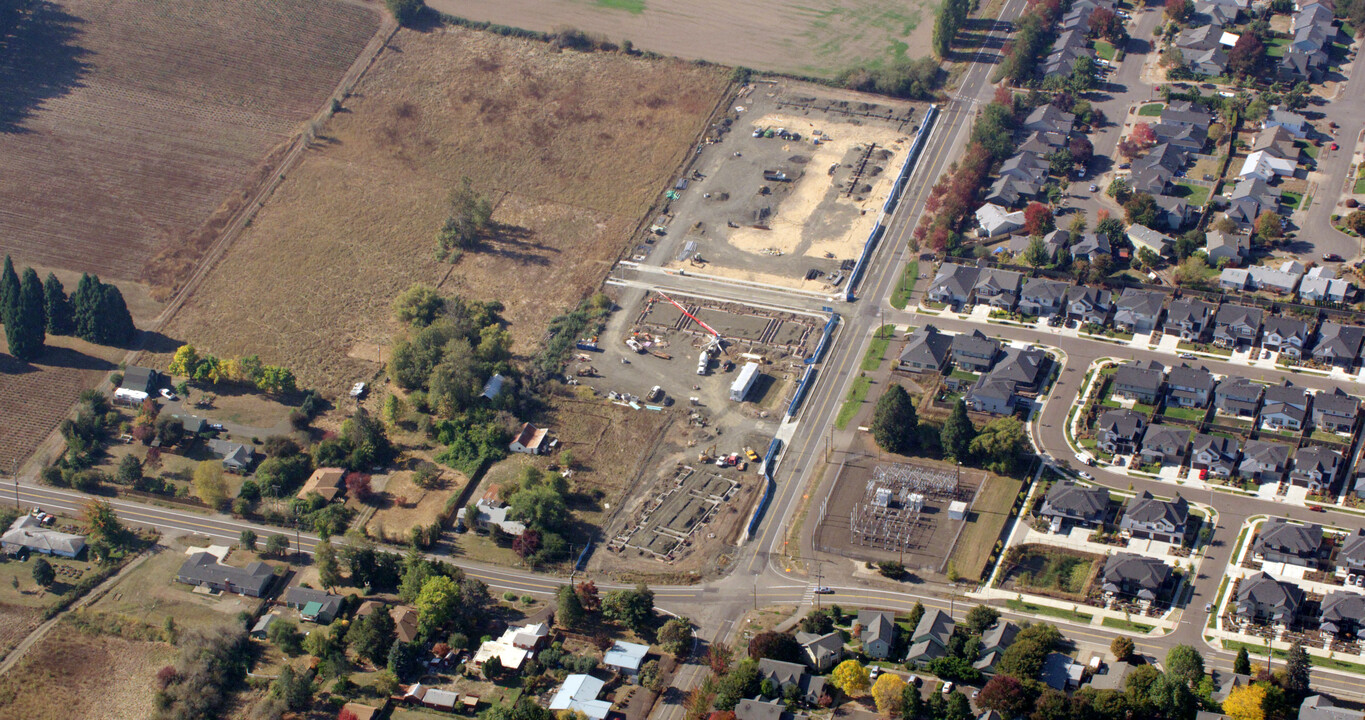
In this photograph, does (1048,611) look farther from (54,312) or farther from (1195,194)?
(54,312)

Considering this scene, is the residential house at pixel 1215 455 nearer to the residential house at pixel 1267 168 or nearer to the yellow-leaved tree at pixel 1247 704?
the yellow-leaved tree at pixel 1247 704

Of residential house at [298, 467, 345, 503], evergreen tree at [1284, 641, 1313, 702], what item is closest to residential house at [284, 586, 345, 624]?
residential house at [298, 467, 345, 503]

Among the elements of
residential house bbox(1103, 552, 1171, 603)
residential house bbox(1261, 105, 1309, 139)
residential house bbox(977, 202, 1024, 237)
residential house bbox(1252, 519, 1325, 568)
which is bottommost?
residential house bbox(1103, 552, 1171, 603)

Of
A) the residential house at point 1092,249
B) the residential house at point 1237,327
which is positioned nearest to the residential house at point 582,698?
the residential house at point 1237,327

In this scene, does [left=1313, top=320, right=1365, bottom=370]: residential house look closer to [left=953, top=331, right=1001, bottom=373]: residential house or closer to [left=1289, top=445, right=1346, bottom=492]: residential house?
[left=1289, top=445, right=1346, bottom=492]: residential house

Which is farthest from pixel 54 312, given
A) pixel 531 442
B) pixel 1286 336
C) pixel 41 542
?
pixel 1286 336

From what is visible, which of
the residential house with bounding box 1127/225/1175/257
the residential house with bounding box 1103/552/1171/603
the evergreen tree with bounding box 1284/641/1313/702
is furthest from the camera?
the residential house with bounding box 1127/225/1175/257

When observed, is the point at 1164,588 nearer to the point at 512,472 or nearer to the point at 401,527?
the point at 512,472
